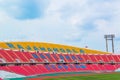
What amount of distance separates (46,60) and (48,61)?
0.78 meters

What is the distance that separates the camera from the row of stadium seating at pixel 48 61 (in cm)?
7944

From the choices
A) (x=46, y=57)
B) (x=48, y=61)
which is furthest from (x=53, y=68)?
(x=46, y=57)

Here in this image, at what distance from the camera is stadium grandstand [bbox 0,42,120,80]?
78312 mm

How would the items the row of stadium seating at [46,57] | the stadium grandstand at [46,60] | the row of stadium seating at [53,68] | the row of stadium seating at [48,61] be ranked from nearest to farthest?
the row of stadium seating at [53,68], the stadium grandstand at [46,60], the row of stadium seating at [48,61], the row of stadium seating at [46,57]

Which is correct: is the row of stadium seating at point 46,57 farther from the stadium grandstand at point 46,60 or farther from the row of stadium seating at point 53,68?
the row of stadium seating at point 53,68

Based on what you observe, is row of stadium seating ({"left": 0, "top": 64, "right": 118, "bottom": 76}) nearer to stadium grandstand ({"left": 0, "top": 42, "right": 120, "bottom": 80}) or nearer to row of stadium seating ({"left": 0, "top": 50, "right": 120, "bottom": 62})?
stadium grandstand ({"left": 0, "top": 42, "right": 120, "bottom": 80})

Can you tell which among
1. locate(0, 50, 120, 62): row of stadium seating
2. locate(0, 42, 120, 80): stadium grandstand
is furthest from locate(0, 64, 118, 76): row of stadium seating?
locate(0, 50, 120, 62): row of stadium seating

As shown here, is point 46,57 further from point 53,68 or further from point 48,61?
point 53,68

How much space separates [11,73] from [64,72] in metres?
26.9

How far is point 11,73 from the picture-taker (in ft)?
226

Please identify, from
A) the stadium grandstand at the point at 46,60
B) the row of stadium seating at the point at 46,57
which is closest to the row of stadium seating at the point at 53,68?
the stadium grandstand at the point at 46,60

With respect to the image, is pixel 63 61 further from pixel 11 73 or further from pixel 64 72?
pixel 11 73

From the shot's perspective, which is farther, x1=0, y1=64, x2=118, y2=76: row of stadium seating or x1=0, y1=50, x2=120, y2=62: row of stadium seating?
x1=0, y1=50, x2=120, y2=62: row of stadium seating

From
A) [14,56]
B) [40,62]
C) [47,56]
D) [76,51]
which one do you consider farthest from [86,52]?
[14,56]
